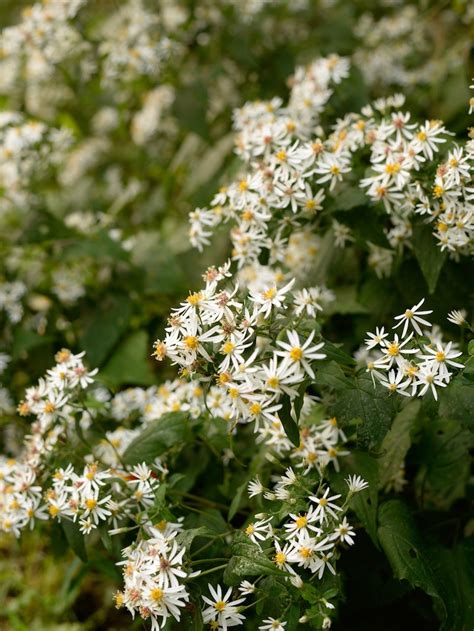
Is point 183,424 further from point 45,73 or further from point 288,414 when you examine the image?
point 45,73

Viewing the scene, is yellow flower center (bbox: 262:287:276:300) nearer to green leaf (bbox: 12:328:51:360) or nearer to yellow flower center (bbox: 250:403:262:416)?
yellow flower center (bbox: 250:403:262:416)

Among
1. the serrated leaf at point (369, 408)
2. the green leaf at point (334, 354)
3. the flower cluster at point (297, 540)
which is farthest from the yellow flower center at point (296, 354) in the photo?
the flower cluster at point (297, 540)

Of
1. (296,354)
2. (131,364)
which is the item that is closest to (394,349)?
(296,354)

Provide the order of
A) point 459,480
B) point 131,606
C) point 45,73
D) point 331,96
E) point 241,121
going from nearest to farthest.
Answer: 1. point 131,606
2. point 459,480
3. point 241,121
4. point 331,96
5. point 45,73

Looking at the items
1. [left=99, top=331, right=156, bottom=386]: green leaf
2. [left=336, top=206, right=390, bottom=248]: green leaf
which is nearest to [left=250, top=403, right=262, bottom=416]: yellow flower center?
[left=336, top=206, right=390, bottom=248]: green leaf

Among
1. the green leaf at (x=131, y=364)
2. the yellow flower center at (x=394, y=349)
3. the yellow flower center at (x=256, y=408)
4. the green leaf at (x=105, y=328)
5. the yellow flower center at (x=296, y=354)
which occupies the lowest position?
the green leaf at (x=131, y=364)

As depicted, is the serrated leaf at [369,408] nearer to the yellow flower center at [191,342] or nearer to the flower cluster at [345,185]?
the yellow flower center at [191,342]

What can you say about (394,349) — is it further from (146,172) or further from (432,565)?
(146,172)

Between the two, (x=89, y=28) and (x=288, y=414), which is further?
(x=89, y=28)

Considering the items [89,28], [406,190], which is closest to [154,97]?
[89,28]
